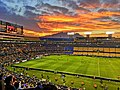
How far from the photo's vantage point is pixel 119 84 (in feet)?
121

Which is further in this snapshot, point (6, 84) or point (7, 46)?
point (7, 46)

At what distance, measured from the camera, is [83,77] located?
41781 millimetres

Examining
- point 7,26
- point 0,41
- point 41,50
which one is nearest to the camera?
point 7,26

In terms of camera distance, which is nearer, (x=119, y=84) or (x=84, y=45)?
(x=119, y=84)

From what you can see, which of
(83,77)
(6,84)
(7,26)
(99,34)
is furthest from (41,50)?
(6,84)

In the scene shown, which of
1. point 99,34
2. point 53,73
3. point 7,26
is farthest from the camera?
point 99,34

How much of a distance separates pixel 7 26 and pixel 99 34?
3736 inches

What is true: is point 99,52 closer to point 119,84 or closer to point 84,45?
point 84,45

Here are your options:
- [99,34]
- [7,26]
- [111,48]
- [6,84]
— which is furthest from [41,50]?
[6,84]

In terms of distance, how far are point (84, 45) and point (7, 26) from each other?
188 ft

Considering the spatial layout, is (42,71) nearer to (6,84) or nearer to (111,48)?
(6,84)

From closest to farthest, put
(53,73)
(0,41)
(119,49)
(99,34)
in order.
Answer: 1. (53,73)
2. (0,41)
3. (119,49)
4. (99,34)

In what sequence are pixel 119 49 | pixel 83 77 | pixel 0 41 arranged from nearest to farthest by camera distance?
pixel 83 77 < pixel 0 41 < pixel 119 49

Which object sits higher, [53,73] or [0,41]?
[0,41]
